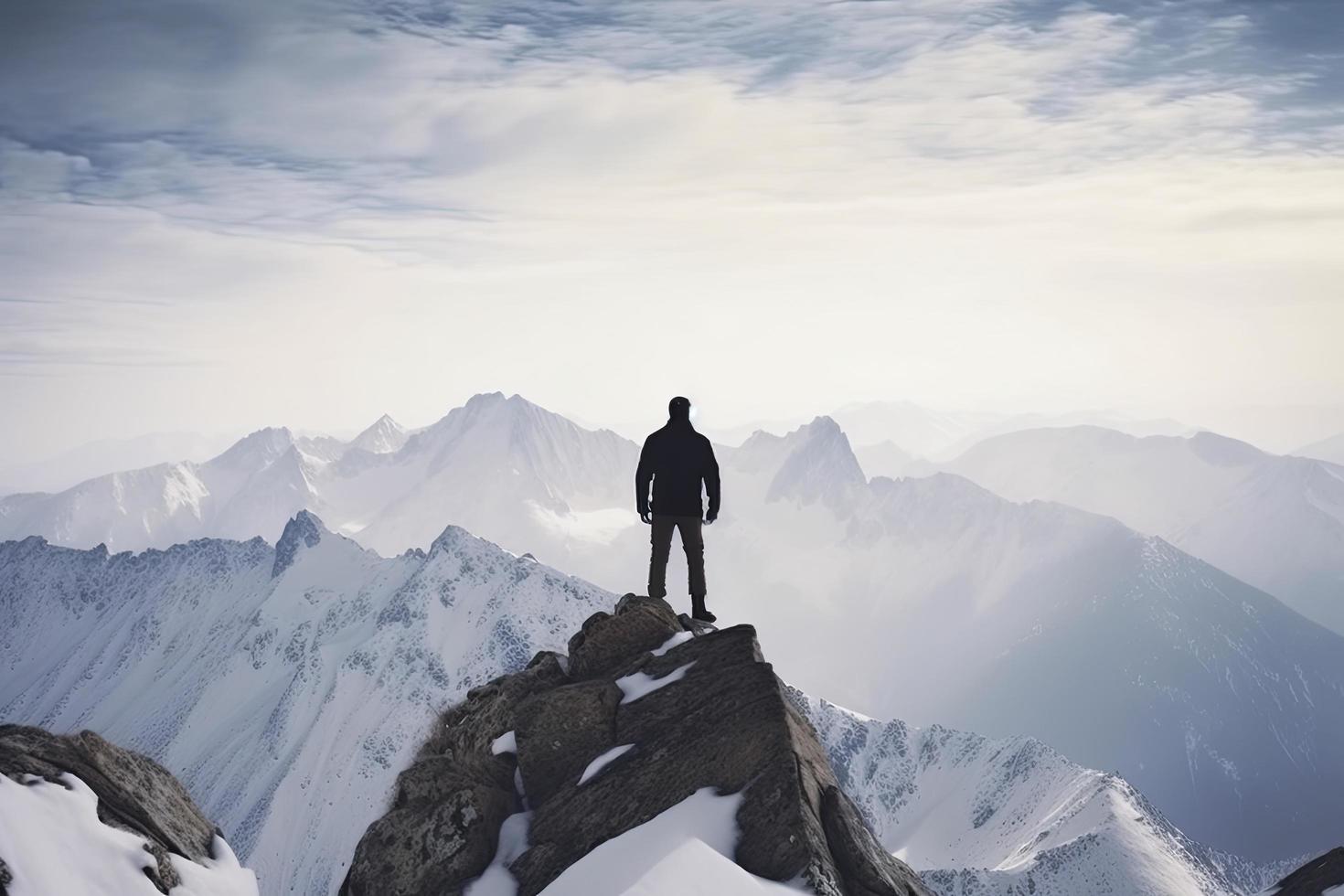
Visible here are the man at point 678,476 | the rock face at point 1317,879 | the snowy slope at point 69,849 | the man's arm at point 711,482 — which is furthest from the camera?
the man at point 678,476

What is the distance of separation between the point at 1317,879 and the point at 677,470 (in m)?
15.0

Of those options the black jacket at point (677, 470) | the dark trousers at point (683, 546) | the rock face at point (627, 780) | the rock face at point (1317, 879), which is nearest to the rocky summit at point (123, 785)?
the rock face at point (627, 780)

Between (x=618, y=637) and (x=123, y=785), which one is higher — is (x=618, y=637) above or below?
below

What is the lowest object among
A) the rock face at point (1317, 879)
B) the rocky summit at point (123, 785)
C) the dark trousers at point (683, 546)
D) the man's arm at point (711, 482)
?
the rock face at point (1317, 879)

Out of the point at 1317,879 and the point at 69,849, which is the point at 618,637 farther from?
the point at 1317,879

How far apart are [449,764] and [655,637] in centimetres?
466

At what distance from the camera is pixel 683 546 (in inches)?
859

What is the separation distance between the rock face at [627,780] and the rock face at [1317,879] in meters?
10.7

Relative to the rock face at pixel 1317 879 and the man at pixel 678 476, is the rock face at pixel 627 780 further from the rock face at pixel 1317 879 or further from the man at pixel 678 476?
the rock face at pixel 1317 879

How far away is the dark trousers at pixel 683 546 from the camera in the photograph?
2205cm

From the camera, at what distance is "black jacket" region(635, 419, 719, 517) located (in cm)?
2180

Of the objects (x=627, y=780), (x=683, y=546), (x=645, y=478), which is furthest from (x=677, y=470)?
(x=627, y=780)

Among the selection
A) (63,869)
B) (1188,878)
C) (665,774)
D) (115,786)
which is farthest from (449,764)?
(1188,878)

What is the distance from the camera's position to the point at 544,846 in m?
14.6
